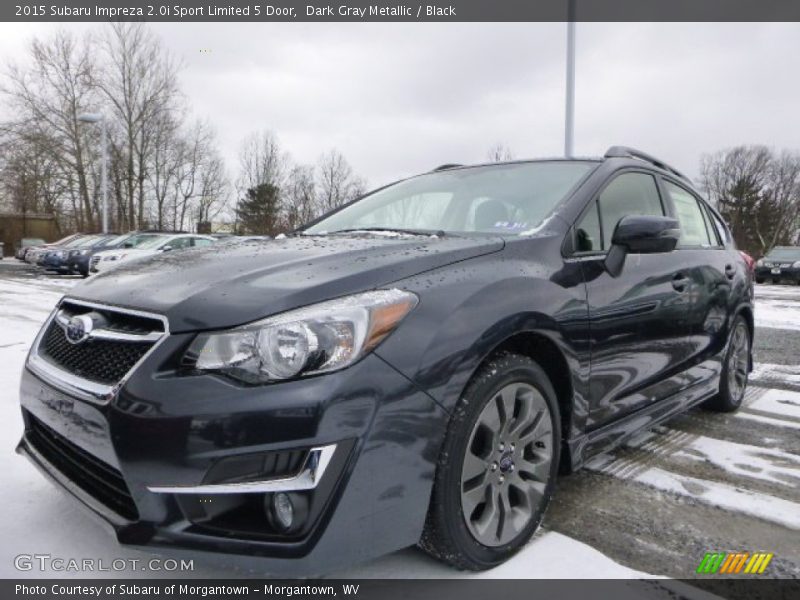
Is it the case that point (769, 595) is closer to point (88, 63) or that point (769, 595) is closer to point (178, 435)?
point (178, 435)

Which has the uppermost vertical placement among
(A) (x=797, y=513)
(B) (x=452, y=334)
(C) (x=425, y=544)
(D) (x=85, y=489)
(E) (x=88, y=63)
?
(E) (x=88, y=63)

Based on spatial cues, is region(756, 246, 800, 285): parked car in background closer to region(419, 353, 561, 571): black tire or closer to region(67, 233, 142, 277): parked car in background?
region(67, 233, 142, 277): parked car in background

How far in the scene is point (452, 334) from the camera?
69.4 inches

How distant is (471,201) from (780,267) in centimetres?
2303

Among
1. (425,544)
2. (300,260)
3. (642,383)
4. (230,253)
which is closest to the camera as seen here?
(425,544)

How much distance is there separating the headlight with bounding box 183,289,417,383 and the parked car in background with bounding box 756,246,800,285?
24182mm

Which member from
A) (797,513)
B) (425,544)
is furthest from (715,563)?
(425,544)

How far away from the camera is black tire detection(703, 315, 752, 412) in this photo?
3760 mm

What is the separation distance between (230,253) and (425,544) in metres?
1.33

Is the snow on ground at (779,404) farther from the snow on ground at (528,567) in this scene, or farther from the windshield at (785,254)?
the windshield at (785,254)

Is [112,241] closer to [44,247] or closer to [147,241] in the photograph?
[147,241]

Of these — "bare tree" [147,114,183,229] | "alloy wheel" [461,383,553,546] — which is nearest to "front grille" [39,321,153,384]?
"alloy wheel" [461,383,553,546]

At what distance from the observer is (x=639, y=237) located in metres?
2.42

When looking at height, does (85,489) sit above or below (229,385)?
below
